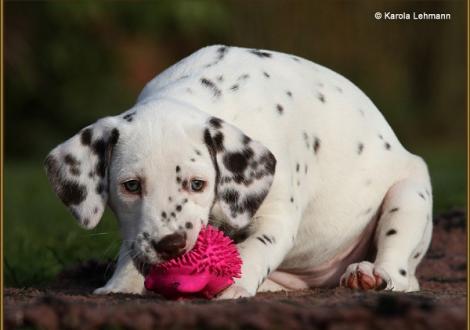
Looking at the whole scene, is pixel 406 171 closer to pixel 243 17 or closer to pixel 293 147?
pixel 293 147

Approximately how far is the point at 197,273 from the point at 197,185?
0.46 m

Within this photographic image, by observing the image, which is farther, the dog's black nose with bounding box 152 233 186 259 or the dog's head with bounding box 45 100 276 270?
the dog's head with bounding box 45 100 276 270

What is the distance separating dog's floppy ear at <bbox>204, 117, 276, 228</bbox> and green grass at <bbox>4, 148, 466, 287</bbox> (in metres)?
0.82

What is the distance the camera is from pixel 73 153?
16.9ft

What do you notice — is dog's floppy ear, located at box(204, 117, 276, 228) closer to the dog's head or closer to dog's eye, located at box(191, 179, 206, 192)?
the dog's head

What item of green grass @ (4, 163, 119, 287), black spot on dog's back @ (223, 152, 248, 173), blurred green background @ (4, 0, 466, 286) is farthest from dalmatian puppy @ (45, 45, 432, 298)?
blurred green background @ (4, 0, 466, 286)

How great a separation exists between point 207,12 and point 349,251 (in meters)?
15.1

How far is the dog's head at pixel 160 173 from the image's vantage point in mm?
4723

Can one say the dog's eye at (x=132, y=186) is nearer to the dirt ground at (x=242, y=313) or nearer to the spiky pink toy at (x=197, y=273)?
the spiky pink toy at (x=197, y=273)

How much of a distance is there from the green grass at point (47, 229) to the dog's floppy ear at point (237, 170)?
82 centimetres

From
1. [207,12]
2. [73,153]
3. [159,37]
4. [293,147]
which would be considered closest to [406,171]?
[293,147]

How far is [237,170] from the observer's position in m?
5.11

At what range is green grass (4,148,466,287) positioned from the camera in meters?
7.20

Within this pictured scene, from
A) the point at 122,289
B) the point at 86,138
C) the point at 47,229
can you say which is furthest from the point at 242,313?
the point at 47,229
